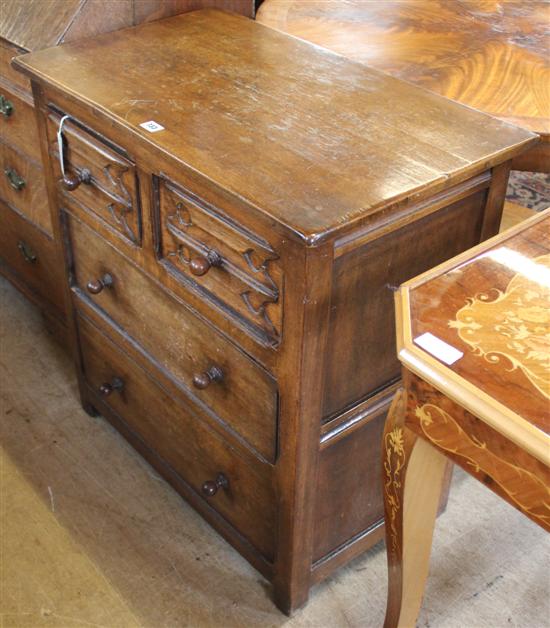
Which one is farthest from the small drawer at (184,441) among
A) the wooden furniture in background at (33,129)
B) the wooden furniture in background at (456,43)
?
the wooden furniture in background at (456,43)

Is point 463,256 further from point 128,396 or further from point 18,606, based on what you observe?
point 18,606

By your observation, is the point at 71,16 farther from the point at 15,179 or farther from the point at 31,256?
the point at 31,256

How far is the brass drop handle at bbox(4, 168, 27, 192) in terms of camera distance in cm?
198

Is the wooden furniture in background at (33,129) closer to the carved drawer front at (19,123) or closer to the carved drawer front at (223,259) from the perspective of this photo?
the carved drawer front at (19,123)

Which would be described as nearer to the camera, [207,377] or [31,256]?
[207,377]

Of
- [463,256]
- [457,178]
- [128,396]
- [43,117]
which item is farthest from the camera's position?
[128,396]

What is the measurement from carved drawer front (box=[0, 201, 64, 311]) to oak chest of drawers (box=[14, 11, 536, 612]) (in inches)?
12.4

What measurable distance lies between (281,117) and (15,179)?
92 cm

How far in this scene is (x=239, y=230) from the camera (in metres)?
1.21

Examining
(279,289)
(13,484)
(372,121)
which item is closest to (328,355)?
(279,289)

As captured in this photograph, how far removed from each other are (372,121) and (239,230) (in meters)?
0.31

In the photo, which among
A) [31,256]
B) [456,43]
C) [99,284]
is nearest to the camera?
[99,284]

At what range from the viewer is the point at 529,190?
2.58m

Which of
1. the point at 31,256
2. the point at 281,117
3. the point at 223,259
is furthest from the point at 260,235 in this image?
the point at 31,256
